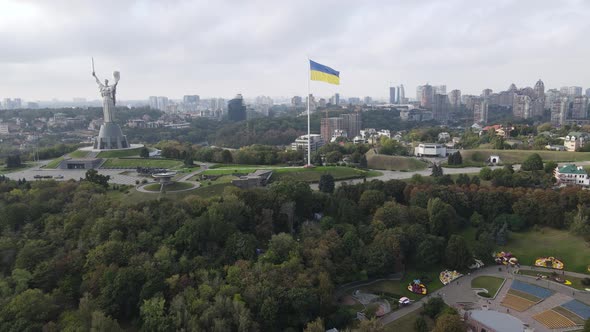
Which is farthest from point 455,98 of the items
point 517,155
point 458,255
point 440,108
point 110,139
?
point 458,255

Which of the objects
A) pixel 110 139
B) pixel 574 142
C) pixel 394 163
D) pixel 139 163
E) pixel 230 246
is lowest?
pixel 230 246

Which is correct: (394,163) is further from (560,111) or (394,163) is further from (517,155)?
(560,111)

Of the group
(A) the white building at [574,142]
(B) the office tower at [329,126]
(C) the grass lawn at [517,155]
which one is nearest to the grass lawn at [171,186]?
(C) the grass lawn at [517,155]

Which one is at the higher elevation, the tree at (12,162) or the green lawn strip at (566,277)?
the tree at (12,162)

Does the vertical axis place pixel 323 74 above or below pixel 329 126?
above

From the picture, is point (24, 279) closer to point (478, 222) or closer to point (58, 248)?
point (58, 248)

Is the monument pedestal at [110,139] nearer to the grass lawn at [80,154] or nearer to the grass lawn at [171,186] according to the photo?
the grass lawn at [80,154]

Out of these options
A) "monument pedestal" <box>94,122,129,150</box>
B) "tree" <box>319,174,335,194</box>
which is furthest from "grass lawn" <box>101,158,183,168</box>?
"tree" <box>319,174,335,194</box>

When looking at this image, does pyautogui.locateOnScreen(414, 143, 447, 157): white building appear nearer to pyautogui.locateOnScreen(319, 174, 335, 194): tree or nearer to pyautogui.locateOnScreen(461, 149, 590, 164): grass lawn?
pyautogui.locateOnScreen(461, 149, 590, 164): grass lawn
